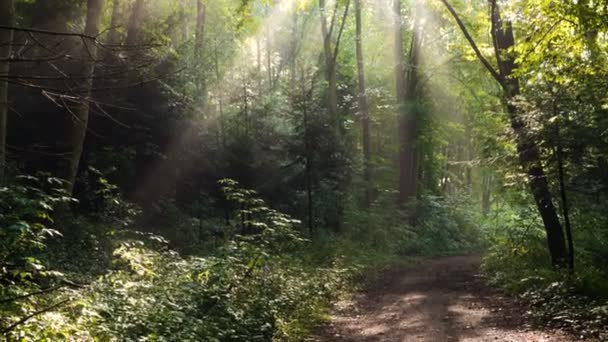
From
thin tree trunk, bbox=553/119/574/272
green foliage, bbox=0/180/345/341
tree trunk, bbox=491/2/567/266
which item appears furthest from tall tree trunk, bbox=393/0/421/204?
green foliage, bbox=0/180/345/341

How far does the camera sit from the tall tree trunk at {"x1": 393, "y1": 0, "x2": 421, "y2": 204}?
24.5 meters

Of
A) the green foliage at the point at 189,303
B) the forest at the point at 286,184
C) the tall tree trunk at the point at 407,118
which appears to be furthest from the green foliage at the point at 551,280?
the tall tree trunk at the point at 407,118

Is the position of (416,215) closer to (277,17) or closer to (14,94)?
(14,94)

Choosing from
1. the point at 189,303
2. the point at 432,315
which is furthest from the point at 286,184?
the point at 189,303

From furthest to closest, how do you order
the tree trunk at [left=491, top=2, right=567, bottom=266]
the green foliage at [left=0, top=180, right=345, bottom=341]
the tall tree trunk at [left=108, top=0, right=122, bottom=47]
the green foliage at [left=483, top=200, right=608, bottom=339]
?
the tall tree trunk at [left=108, top=0, right=122, bottom=47], the tree trunk at [left=491, top=2, right=567, bottom=266], the green foliage at [left=483, top=200, right=608, bottom=339], the green foliage at [left=0, top=180, right=345, bottom=341]

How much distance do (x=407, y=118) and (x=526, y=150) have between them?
14115mm

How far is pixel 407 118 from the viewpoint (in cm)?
2469

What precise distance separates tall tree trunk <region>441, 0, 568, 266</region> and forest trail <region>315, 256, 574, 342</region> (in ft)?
6.95

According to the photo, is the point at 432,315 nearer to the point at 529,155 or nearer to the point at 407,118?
the point at 529,155

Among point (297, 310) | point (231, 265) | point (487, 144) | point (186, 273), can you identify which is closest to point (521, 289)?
point (487, 144)

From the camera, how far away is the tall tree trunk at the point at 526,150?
424 inches

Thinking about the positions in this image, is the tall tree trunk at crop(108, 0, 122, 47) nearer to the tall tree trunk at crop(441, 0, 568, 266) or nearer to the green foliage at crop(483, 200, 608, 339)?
the tall tree trunk at crop(441, 0, 568, 266)

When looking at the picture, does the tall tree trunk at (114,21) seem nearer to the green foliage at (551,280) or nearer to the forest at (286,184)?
the forest at (286,184)

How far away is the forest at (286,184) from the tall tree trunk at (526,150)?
49 mm
